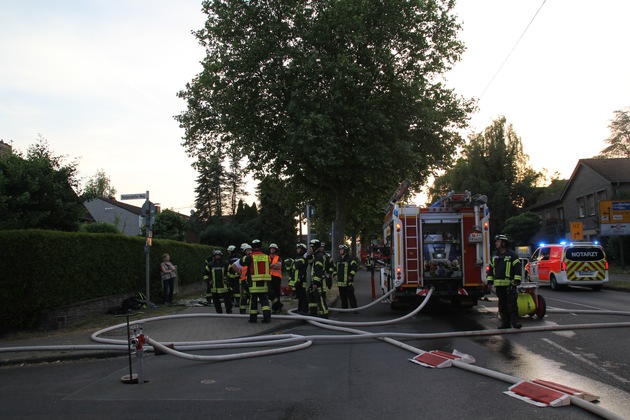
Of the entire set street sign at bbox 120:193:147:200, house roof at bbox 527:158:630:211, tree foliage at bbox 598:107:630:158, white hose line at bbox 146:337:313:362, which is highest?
tree foliage at bbox 598:107:630:158

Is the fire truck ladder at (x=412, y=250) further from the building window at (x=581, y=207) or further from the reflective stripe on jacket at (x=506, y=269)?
the building window at (x=581, y=207)

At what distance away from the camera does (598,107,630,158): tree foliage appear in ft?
172

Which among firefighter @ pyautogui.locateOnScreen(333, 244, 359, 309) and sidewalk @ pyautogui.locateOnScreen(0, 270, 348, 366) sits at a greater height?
firefighter @ pyautogui.locateOnScreen(333, 244, 359, 309)

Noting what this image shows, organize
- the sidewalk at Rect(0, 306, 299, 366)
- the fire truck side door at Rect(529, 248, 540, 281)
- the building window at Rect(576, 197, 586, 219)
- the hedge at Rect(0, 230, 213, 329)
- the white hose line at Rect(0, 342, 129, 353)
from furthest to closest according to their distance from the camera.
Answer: the building window at Rect(576, 197, 586, 219) < the fire truck side door at Rect(529, 248, 540, 281) < the hedge at Rect(0, 230, 213, 329) < the sidewalk at Rect(0, 306, 299, 366) < the white hose line at Rect(0, 342, 129, 353)

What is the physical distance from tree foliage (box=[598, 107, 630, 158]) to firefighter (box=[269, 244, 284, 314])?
51.8 metres

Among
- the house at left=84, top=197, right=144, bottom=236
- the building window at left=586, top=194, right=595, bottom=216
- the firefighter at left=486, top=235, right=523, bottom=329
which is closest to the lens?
the firefighter at left=486, top=235, right=523, bottom=329

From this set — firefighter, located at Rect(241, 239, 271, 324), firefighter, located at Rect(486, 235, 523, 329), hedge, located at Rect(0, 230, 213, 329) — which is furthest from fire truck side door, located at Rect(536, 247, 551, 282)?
hedge, located at Rect(0, 230, 213, 329)

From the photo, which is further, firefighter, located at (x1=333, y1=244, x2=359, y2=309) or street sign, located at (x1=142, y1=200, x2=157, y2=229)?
street sign, located at (x1=142, y1=200, x2=157, y2=229)

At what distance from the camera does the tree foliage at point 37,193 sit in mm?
14961

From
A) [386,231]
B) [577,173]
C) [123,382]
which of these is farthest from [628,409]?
[577,173]

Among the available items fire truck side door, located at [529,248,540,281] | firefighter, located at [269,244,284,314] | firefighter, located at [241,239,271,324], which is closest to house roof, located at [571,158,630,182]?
fire truck side door, located at [529,248,540,281]

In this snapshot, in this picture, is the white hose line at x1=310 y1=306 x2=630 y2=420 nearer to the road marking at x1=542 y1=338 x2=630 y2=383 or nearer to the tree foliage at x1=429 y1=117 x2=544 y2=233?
the road marking at x1=542 y1=338 x2=630 y2=383

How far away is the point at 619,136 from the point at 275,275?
2091 inches

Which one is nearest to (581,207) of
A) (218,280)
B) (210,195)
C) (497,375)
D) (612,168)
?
(612,168)
